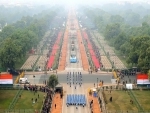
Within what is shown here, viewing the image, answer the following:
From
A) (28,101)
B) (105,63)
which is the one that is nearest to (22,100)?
(28,101)

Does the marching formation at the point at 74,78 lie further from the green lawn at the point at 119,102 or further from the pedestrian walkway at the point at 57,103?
the green lawn at the point at 119,102

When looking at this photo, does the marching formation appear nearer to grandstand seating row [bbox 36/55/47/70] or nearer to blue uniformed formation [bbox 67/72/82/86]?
blue uniformed formation [bbox 67/72/82/86]

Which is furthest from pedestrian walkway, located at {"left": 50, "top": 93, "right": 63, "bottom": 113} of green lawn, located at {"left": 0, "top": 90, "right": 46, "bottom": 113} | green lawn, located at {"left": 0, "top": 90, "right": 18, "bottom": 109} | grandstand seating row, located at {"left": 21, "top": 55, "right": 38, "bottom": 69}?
grandstand seating row, located at {"left": 21, "top": 55, "right": 38, "bottom": 69}

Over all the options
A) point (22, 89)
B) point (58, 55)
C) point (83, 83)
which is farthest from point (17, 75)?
point (58, 55)

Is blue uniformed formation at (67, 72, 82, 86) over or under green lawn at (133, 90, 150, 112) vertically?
over

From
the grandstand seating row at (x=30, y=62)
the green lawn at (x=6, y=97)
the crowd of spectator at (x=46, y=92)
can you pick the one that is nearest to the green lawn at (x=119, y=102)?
the crowd of spectator at (x=46, y=92)

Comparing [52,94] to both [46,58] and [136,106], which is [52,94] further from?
[46,58]
